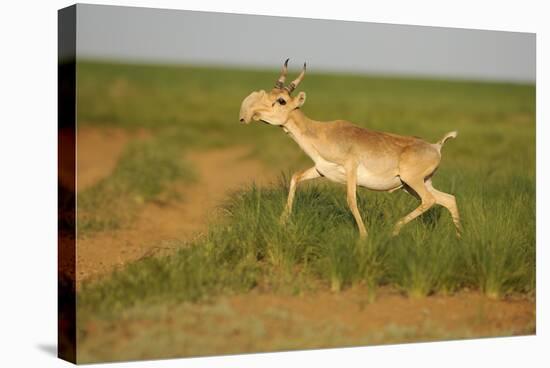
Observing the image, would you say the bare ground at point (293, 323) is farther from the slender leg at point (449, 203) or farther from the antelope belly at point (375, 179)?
the antelope belly at point (375, 179)

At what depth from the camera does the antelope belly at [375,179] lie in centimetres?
1109

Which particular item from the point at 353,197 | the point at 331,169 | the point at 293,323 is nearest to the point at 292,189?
the point at 331,169

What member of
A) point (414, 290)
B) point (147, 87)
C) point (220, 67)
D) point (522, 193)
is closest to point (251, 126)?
point (147, 87)

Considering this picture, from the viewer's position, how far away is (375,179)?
36.6ft

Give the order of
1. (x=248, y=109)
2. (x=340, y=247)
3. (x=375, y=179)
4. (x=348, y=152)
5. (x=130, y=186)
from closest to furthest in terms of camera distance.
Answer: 1. (x=340, y=247)
2. (x=248, y=109)
3. (x=348, y=152)
4. (x=375, y=179)
5. (x=130, y=186)

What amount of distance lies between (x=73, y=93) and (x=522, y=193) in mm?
6441

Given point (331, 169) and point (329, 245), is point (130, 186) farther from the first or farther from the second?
point (329, 245)

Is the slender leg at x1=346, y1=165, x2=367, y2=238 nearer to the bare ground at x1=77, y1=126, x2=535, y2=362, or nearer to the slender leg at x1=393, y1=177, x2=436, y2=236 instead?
the slender leg at x1=393, y1=177, x2=436, y2=236

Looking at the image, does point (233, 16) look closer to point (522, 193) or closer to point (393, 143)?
point (393, 143)

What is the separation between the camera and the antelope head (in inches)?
426

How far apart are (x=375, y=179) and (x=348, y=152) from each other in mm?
448

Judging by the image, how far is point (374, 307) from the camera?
10.4 metres

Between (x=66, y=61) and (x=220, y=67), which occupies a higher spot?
(x=220, y=67)

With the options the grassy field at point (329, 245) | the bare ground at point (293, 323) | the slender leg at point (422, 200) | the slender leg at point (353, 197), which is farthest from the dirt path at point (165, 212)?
the slender leg at point (422, 200)
